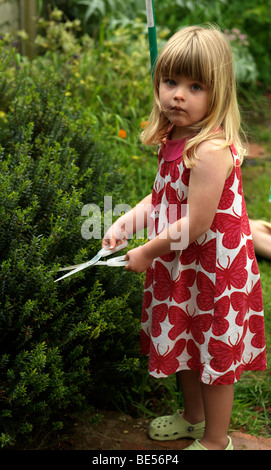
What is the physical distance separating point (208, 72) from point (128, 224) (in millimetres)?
601

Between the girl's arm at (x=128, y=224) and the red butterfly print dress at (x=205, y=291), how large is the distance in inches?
3.1

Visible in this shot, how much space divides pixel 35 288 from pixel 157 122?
679 millimetres

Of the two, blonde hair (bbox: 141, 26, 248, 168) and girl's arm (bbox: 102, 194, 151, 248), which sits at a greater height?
blonde hair (bbox: 141, 26, 248, 168)

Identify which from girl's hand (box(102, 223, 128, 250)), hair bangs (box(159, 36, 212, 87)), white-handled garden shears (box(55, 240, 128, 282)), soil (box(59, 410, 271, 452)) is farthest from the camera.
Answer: soil (box(59, 410, 271, 452))

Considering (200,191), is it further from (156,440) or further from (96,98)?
(96,98)

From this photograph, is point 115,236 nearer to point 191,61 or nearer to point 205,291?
point 205,291

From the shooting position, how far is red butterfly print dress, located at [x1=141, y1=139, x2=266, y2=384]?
1857 millimetres

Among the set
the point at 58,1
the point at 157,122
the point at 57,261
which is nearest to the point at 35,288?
the point at 57,261

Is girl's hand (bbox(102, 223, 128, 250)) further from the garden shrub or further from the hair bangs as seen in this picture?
the hair bangs

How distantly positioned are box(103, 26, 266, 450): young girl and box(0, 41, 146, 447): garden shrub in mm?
141

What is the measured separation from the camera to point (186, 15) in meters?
6.09

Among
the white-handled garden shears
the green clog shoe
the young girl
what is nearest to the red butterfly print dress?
the young girl

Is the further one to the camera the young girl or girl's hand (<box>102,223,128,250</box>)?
girl's hand (<box>102,223,128,250</box>)

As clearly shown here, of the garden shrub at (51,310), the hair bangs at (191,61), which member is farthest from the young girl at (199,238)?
the garden shrub at (51,310)
